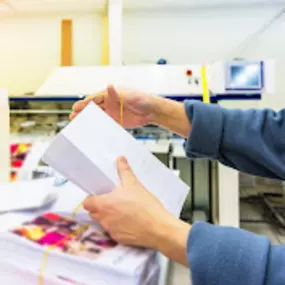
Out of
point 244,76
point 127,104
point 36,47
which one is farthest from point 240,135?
point 36,47

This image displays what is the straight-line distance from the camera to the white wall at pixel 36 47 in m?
3.38

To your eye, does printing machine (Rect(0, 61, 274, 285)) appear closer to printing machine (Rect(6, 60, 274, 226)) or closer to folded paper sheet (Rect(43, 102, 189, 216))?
printing machine (Rect(6, 60, 274, 226))

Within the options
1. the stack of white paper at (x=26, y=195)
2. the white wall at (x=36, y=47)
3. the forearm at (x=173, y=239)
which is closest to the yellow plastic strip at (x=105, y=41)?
the white wall at (x=36, y=47)

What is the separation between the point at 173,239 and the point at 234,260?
0.28 feet

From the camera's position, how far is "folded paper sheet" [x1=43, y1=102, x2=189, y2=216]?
45cm

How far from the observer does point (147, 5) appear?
3.14m

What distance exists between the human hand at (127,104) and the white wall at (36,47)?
271 cm

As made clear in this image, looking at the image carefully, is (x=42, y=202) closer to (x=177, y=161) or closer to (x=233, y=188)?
(x=233, y=188)

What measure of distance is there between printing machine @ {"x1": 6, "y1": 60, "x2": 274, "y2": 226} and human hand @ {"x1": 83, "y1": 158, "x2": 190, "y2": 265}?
44.6 inches

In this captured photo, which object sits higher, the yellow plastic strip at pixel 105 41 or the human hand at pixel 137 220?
the yellow plastic strip at pixel 105 41

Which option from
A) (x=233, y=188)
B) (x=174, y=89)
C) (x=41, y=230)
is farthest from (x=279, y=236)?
(x=41, y=230)

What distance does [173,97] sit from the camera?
2.04 m

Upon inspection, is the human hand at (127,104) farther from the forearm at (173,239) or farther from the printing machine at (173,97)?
the printing machine at (173,97)

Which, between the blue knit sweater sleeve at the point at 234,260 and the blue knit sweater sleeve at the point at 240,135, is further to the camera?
the blue knit sweater sleeve at the point at 240,135
